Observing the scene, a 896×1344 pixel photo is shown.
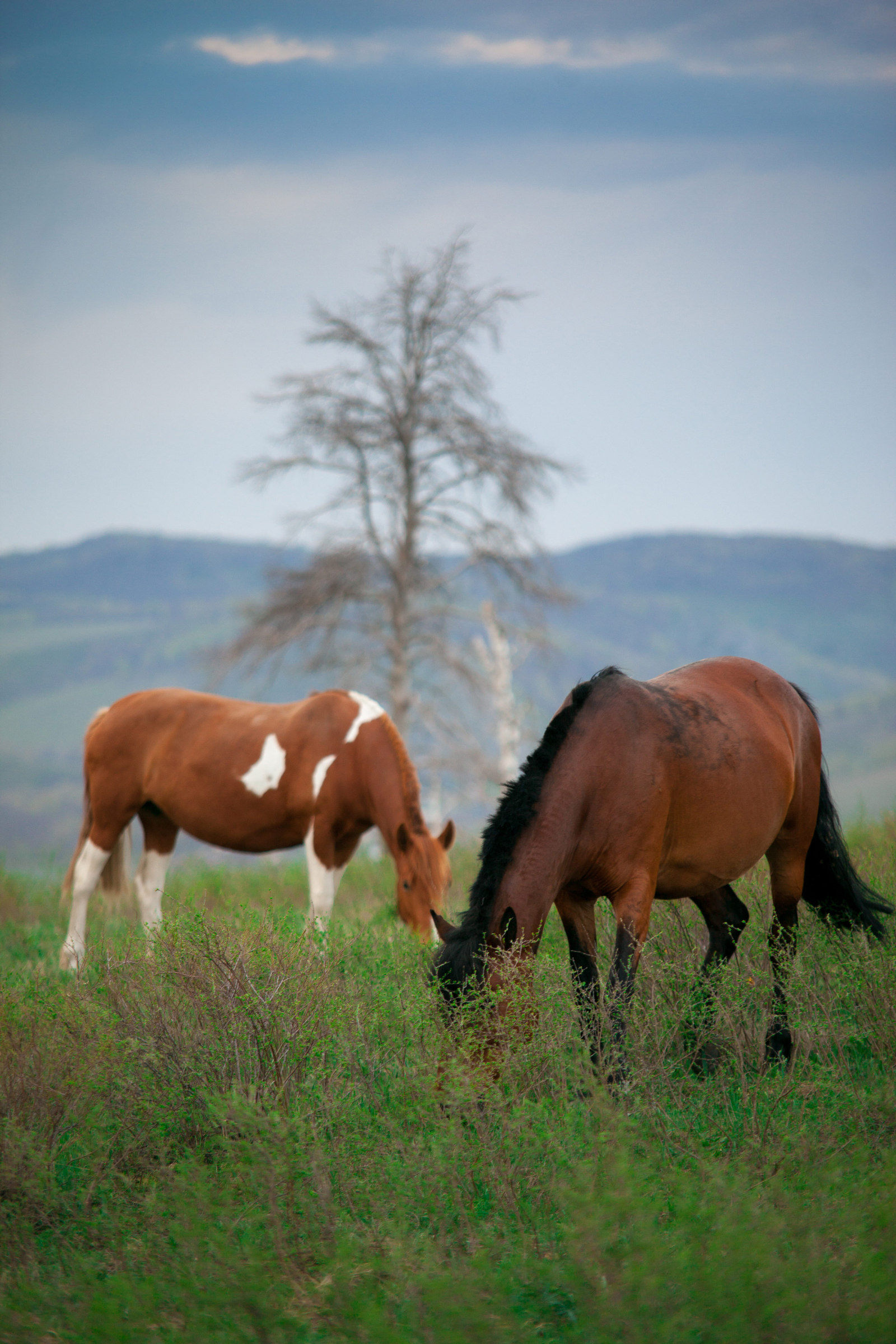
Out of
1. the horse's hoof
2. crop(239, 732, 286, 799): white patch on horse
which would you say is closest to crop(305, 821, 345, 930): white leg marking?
crop(239, 732, 286, 799): white patch on horse

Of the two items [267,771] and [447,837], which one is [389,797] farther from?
[267,771]

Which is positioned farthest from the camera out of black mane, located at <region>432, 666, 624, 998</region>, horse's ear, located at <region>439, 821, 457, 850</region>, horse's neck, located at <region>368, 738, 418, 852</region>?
horse's ear, located at <region>439, 821, 457, 850</region>

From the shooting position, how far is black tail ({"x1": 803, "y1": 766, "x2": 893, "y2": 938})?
17.3 ft

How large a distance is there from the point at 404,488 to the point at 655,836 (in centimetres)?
1366

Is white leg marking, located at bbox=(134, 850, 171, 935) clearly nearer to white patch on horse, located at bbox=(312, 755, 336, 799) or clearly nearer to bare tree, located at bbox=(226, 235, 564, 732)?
white patch on horse, located at bbox=(312, 755, 336, 799)

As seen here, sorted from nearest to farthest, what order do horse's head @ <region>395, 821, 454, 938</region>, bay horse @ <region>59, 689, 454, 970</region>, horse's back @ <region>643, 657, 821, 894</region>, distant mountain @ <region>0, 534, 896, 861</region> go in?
horse's back @ <region>643, 657, 821, 894</region> → horse's head @ <region>395, 821, 454, 938</region> → bay horse @ <region>59, 689, 454, 970</region> → distant mountain @ <region>0, 534, 896, 861</region>

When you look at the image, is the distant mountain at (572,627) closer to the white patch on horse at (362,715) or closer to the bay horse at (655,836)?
the white patch on horse at (362,715)

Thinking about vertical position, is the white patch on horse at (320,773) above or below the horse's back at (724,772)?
below

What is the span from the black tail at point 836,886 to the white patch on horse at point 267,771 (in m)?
3.93

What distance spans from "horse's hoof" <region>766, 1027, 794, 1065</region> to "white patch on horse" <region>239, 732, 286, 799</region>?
13.5 feet

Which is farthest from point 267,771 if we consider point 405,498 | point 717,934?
point 405,498

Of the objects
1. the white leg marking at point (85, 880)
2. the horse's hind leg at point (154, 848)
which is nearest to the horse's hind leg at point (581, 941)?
the white leg marking at point (85, 880)

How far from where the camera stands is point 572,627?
139 meters

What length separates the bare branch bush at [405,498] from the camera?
16.5 meters
